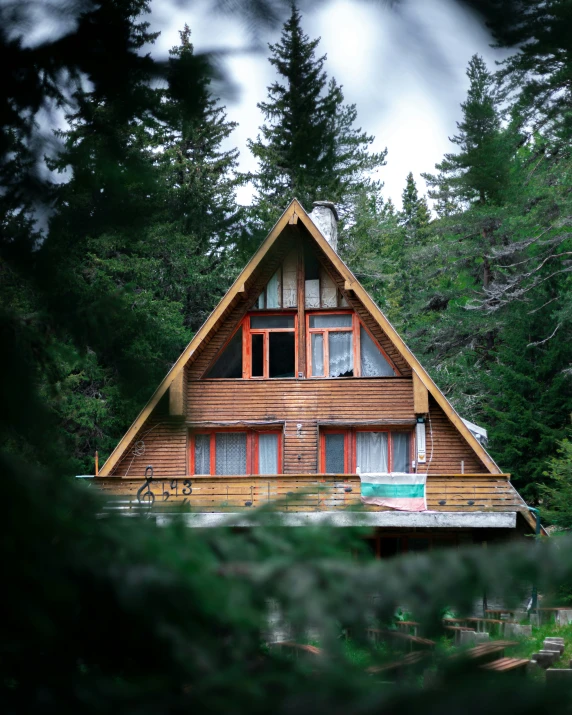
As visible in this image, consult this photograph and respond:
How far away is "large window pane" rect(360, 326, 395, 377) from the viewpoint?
1909 cm

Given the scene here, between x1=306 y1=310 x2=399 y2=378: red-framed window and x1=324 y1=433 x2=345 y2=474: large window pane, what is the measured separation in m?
1.44

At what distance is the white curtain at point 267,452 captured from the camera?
757 inches

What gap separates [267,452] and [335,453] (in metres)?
1.58

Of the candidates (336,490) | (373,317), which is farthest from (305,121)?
(373,317)

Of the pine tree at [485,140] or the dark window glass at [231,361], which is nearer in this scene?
the pine tree at [485,140]

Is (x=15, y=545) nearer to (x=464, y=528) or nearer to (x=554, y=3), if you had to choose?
(x=554, y=3)

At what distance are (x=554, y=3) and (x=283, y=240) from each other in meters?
15.9

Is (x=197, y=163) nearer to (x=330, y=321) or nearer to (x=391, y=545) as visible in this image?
(x=330, y=321)

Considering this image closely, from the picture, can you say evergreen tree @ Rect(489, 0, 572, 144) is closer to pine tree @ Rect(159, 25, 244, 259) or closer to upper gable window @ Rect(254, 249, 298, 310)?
pine tree @ Rect(159, 25, 244, 259)

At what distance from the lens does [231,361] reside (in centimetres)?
1938

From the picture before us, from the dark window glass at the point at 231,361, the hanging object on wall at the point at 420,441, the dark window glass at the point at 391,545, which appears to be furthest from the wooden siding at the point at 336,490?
the dark window glass at the point at 231,361

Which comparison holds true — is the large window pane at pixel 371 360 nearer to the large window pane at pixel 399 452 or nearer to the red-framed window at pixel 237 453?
the large window pane at pixel 399 452

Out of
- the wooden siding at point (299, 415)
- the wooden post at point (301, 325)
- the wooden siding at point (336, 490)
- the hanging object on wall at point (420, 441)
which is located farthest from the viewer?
the wooden post at point (301, 325)

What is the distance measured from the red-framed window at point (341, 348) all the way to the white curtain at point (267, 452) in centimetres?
178
